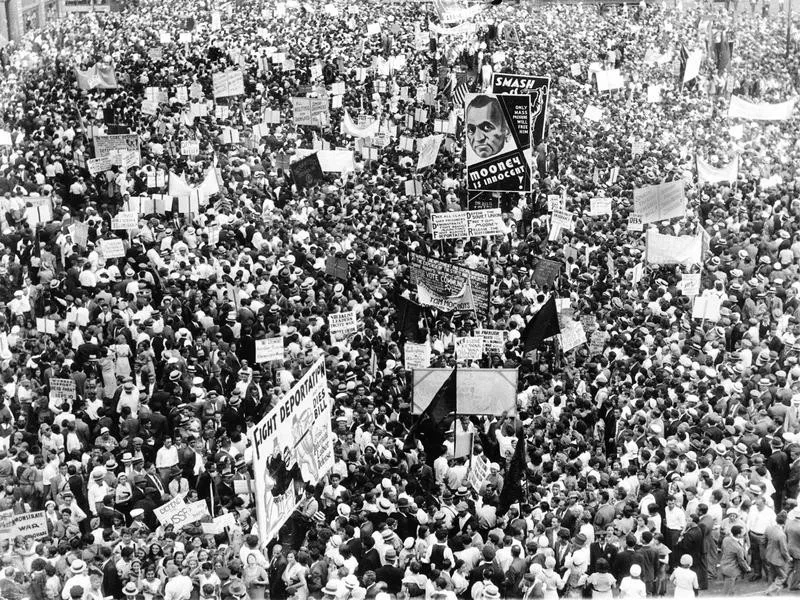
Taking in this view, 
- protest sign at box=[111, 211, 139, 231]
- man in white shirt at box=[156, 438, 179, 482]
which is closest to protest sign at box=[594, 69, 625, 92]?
protest sign at box=[111, 211, 139, 231]

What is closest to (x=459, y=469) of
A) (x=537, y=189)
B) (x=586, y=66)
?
(x=537, y=189)

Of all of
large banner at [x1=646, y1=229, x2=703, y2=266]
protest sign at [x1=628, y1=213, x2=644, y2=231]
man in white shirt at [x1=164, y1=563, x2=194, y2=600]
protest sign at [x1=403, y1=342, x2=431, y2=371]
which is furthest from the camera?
protest sign at [x1=628, y1=213, x2=644, y2=231]

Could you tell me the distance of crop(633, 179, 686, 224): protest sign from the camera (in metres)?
22.0

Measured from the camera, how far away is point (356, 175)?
1062 inches

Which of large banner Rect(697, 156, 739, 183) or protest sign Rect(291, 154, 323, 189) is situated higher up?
protest sign Rect(291, 154, 323, 189)

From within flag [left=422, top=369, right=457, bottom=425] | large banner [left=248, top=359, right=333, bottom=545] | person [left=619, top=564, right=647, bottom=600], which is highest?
large banner [left=248, top=359, right=333, bottom=545]

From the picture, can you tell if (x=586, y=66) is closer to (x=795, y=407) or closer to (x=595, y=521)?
(x=795, y=407)

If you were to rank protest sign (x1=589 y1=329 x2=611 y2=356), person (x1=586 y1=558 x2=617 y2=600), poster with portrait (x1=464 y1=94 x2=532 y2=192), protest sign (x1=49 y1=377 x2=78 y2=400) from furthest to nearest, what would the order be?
1. poster with portrait (x1=464 y1=94 x2=532 y2=192)
2. protest sign (x1=589 y1=329 x2=611 y2=356)
3. protest sign (x1=49 y1=377 x2=78 y2=400)
4. person (x1=586 y1=558 x2=617 y2=600)

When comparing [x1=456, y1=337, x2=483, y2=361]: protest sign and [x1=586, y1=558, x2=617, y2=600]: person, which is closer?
[x1=586, y1=558, x2=617, y2=600]: person

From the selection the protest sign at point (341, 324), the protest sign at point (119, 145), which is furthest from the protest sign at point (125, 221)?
the protest sign at point (341, 324)

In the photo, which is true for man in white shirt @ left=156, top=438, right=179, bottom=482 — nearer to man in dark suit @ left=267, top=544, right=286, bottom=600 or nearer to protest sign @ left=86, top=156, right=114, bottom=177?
man in dark suit @ left=267, top=544, right=286, bottom=600

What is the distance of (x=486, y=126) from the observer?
18.3 meters

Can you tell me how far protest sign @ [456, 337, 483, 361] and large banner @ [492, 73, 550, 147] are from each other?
12.5 ft

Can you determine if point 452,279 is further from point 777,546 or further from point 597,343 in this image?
point 777,546
